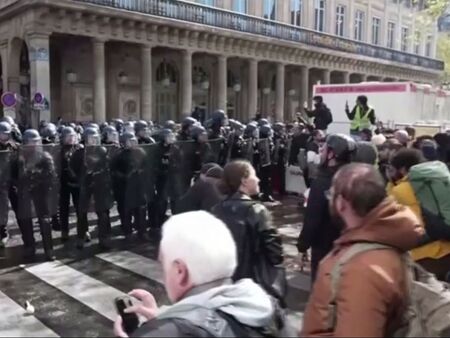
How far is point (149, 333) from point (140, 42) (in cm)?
2388

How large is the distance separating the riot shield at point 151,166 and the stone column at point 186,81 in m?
17.4

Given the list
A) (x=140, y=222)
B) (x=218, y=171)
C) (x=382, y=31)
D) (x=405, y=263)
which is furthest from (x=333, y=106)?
(x=382, y=31)

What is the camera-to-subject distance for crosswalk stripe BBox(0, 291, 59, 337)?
5.31m

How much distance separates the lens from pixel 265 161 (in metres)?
Answer: 13.0

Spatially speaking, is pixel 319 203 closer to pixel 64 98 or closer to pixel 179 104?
pixel 64 98

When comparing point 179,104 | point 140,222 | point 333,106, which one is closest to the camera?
point 140,222

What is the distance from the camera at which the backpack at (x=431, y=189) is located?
13.6 ft

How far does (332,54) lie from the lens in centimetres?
3703

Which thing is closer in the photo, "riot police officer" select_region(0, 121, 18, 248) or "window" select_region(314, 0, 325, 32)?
"riot police officer" select_region(0, 121, 18, 248)

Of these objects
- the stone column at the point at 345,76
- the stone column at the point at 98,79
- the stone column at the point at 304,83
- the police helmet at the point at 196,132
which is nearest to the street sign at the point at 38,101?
the stone column at the point at 98,79

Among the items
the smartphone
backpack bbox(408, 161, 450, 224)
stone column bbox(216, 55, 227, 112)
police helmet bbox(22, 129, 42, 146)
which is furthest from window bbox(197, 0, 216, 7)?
the smartphone

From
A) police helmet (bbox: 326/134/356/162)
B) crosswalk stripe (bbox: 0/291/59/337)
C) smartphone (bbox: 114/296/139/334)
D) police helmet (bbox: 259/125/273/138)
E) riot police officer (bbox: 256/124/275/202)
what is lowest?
crosswalk stripe (bbox: 0/291/59/337)

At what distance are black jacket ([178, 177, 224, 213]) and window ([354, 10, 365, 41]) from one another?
128ft

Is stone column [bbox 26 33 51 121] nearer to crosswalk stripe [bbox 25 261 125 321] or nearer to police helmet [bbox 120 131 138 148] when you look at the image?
police helmet [bbox 120 131 138 148]
